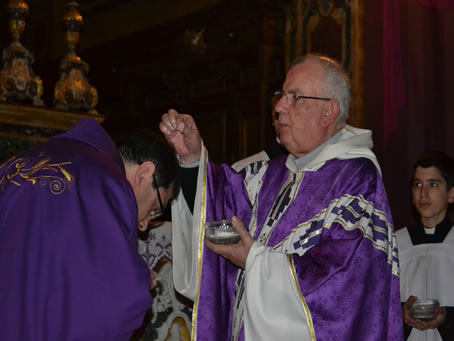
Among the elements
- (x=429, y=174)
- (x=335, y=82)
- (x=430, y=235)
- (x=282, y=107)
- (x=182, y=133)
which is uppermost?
(x=335, y=82)

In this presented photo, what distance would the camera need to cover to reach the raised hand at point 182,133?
131 inches

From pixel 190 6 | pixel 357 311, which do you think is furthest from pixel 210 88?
pixel 357 311

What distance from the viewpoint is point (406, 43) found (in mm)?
5699

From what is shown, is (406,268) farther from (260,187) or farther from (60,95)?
(60,95)

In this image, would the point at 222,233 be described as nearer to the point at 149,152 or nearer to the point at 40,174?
the point at 149,152

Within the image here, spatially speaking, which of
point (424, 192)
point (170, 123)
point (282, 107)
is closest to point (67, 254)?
point (170, 123)

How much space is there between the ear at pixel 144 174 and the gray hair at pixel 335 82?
3.07 feet

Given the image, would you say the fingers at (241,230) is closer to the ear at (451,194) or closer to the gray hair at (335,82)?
the gray hair at (335,82)

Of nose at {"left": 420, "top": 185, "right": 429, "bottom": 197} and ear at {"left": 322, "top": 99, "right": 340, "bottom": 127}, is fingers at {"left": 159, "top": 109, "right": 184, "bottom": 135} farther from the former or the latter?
nose at {"left": 420, "top": 185, "right": 429, "bottom": 197}

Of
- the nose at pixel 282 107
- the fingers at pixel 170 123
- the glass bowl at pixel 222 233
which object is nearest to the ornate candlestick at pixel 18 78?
the fingers at pixel 170 123

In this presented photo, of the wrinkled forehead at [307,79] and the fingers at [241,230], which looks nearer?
the fingers at [241,230]

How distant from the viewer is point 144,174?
2701mm

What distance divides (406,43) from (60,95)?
2525 mm

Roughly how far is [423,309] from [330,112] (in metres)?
1.35
